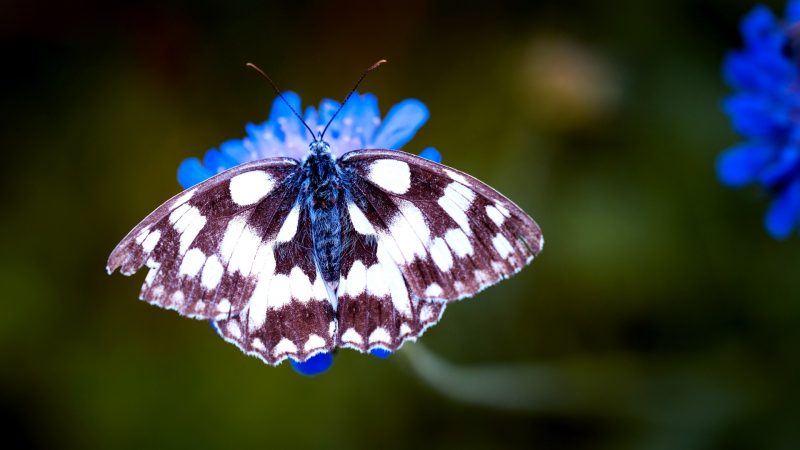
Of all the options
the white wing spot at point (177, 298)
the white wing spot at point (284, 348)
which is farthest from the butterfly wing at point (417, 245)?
the white wing spot at point (177, 298)

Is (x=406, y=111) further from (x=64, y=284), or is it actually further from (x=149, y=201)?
→ (x=64, y=284)

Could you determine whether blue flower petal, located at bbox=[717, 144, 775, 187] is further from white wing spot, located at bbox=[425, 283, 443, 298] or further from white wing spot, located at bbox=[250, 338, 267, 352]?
white wing spot, located at bbox=[250, 338, 267, 352]

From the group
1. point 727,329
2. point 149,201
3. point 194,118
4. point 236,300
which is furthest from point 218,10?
point 727,329

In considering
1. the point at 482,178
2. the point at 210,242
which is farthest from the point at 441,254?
the point at 482,178

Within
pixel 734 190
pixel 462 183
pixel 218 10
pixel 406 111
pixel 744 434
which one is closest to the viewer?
pixel 462 183

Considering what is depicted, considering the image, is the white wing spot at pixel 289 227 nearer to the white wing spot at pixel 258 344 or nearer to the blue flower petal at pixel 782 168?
the white wing spot at pixel 258 344

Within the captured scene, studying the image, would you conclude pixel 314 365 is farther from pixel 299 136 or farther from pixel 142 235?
pixel 299 136

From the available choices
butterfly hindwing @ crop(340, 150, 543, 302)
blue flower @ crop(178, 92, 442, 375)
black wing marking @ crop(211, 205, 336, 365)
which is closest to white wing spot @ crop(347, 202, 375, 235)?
butterfly hindwing @ crop(340, 150, 543, 302)
